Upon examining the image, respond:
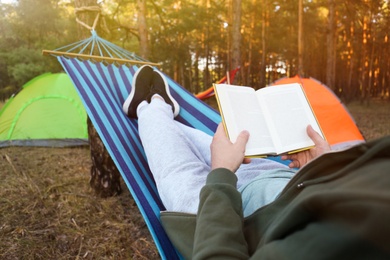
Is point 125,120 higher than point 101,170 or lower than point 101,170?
higher

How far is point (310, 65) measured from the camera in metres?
15.7

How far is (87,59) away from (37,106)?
1824 millimetres

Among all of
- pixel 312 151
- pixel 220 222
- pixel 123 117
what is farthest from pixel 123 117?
pixel 220 222

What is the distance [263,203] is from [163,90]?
1183 millimetres

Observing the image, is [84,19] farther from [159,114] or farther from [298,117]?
[298,117]

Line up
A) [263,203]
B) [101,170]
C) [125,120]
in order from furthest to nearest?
1. [101,170]
2. [125,120]
3. [263,203]

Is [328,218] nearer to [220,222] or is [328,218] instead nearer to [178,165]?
[220,222]

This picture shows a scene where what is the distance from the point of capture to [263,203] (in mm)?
787

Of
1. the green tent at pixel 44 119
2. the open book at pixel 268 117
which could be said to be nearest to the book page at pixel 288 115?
the open book at pixel 268 117

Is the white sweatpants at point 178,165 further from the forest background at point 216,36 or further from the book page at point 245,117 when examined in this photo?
the forest background at point 216,36

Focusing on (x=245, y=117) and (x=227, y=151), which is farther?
(x=245, y=117)

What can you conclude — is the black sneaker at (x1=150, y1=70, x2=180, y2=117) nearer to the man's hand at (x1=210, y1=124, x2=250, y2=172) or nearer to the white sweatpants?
the white sweatpants

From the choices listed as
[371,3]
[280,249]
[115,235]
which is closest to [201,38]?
[371,3]

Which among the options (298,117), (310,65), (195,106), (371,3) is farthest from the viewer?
(310,65)
